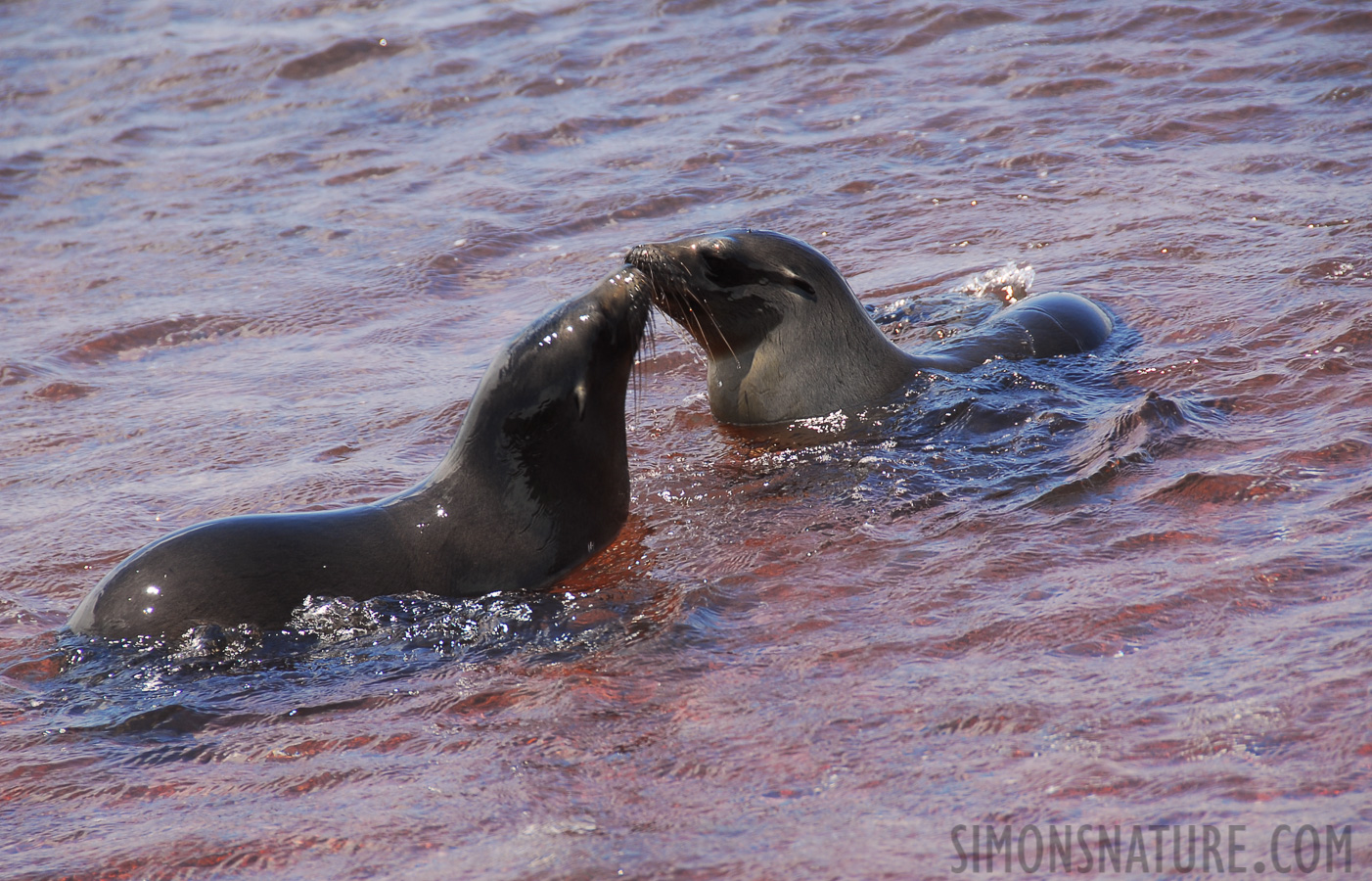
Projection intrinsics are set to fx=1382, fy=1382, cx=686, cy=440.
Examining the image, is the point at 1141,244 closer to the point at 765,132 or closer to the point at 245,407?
the point at 765,132

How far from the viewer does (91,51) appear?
1378 centimetres

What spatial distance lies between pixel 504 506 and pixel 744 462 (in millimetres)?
1317

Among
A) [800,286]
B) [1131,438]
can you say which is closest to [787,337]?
[800,286]

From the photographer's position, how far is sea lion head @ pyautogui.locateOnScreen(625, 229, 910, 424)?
582 cm

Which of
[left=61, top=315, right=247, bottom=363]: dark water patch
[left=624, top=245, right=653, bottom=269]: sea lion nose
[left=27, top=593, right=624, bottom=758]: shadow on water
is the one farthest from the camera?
[left=61, top=315, right=247, bottom=363]: dark water patch

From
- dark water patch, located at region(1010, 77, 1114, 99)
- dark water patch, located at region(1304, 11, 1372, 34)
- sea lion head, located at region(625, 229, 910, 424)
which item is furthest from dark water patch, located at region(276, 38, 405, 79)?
sea lion head, located at region(625, 229, 910, 424)

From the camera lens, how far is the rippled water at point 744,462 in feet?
10.7

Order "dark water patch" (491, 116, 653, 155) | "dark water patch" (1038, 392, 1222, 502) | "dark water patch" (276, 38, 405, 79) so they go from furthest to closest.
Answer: "dark water patch" (276, 38, 405, 79) < "dark water patch" (491, 116, 653, 155) < "dark water patch" (1038, 392, 1222, 502)

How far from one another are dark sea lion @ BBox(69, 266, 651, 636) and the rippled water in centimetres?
14

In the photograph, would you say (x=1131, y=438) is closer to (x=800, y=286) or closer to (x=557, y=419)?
(x=800, y=286)

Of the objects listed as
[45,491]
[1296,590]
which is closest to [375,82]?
[45,491]

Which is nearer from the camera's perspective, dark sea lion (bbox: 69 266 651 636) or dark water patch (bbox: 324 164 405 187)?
dark sea lion (bbox: 69 266 651 636)

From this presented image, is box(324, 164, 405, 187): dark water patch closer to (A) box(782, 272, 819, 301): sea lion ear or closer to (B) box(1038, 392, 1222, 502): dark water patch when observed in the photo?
(A) box(782, 272, 819, 301): sea lion ear

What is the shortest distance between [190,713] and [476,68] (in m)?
9.48
